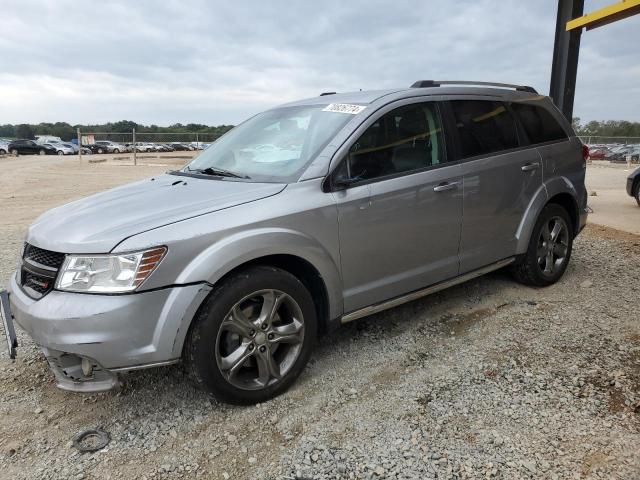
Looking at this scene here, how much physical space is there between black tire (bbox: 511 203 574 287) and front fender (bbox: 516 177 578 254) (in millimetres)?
90

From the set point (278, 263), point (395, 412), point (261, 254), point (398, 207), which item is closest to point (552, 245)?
point (398, 207)

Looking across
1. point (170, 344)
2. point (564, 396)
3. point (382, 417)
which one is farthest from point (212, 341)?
point (564, 396)

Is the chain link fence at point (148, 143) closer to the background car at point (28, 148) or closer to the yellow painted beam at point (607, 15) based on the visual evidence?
the background car at point (28, 148)

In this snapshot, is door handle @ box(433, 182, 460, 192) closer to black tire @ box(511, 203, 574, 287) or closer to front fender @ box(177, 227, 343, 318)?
front fender @ box(177, 227, 343, 318)

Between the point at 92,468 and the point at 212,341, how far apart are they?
797mm

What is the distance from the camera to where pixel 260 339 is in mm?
2770

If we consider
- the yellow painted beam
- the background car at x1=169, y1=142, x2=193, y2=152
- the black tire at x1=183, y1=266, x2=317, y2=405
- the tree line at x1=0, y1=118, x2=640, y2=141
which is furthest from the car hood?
the background car at x1=169, y1=142, x2=193, y2=152

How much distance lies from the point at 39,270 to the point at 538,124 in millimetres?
4044

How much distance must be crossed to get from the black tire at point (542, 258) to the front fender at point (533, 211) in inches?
3.6

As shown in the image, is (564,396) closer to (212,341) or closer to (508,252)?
(508,252)

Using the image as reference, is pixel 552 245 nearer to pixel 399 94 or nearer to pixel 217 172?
pixel 399 94

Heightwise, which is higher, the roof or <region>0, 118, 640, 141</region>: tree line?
<region>0, 118, 640, 141</region>: tree line

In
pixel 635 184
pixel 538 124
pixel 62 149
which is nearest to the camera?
pixel 538 124

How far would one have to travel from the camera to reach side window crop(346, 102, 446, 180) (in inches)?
125
